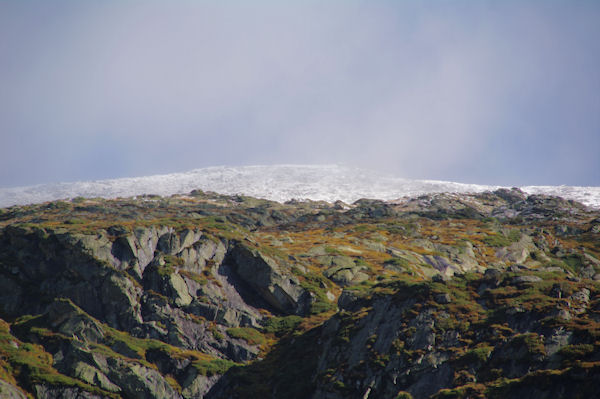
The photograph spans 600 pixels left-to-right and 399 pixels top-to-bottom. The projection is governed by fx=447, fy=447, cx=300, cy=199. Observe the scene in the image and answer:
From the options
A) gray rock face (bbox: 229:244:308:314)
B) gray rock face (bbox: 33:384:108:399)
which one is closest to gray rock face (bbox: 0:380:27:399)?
gray rock face (bbox: 33:384:108:399)

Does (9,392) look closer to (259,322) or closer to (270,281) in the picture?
(259,322)

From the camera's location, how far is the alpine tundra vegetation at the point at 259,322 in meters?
22.6

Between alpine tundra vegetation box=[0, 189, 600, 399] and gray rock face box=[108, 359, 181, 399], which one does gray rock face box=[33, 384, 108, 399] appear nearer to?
alpine tundra vegetation box=[0, 189, 600, 399]

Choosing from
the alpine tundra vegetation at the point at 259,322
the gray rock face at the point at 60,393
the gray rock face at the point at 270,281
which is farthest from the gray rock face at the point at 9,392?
the gray rock face at the point at 270,281

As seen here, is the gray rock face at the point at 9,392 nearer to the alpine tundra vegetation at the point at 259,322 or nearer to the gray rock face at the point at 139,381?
the alpine tundra vegetation at the point at 259,322

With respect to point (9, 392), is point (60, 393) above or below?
below

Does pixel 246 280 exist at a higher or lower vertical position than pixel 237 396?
higher

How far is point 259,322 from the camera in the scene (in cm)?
3800

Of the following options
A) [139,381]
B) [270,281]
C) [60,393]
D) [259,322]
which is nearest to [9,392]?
[60,393]

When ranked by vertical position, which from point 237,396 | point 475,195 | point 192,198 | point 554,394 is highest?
point 475,195

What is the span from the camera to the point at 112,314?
3412 centimetres

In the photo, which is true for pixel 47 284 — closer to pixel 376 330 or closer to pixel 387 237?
pixel 376 330

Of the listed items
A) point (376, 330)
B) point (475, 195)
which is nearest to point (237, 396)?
point (376, 330)

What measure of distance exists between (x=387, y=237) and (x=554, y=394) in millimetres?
56003
